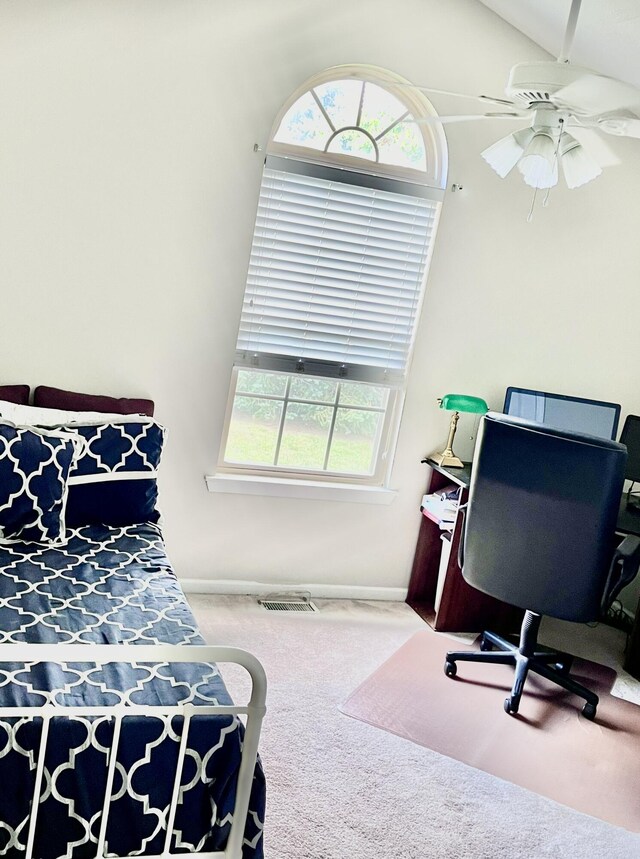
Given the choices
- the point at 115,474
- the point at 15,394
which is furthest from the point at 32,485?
the point at 15,394

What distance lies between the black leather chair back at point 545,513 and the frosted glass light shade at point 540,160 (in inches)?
30.8

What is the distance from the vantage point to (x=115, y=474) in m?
2.92

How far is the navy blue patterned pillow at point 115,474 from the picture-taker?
2.85 meters

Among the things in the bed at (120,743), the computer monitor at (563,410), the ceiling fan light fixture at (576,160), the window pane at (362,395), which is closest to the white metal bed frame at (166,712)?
the bed at (120,743)

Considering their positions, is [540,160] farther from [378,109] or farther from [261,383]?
[261,383]

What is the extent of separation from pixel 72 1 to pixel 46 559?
198cm

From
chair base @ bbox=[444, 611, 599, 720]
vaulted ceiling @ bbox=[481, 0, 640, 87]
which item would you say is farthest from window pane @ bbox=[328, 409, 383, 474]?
vaulted ceiling @ bbox=[481, 0, 640, 87]

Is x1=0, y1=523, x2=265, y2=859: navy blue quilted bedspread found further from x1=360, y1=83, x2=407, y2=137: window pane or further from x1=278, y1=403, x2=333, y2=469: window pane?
x1=360, y1=83, x2=407, y2=137: window pane

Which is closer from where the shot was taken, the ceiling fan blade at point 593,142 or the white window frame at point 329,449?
the ceiling fan blade at point 593,142

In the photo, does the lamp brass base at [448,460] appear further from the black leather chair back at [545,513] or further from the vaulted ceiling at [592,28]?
the vaulted ceiling at [592,28]

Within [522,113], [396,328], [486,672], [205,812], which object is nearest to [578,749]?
[486,672]

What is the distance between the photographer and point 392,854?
218cm

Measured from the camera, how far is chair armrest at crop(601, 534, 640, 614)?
2824mm

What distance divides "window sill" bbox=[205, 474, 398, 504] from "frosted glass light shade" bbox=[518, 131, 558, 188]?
62.8 inches
